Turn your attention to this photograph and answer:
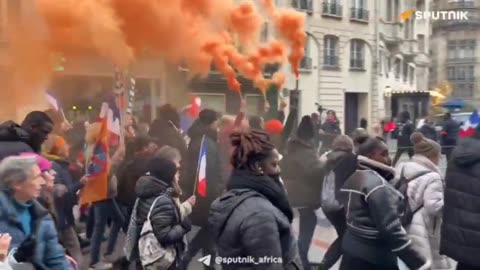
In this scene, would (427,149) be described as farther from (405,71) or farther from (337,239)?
(405,71)

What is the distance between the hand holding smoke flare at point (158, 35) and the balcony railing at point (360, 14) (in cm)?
946

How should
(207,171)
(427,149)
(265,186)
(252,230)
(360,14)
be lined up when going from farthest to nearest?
(360,14), (207,171), (427,149), (265,186), (252,230)

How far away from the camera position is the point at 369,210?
4.48 meters

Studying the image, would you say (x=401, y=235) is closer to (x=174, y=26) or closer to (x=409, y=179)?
(x=409, y=179)

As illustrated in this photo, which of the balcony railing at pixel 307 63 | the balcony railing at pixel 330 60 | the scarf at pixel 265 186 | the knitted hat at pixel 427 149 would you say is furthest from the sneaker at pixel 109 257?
the balcony railing at pixel 330 60

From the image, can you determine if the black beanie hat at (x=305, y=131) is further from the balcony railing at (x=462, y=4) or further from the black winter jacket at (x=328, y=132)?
the balcony railing at (x=462, y=4)

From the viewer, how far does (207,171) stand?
6852 mm

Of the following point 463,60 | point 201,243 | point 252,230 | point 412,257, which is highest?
point 463,60

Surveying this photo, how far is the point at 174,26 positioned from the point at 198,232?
3.84m

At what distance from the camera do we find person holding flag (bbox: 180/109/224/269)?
6797 mm

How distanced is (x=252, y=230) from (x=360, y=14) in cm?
1993

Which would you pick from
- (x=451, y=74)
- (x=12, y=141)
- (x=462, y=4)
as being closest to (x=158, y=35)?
(x=12, y=141)

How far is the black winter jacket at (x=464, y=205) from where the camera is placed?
4508 mm

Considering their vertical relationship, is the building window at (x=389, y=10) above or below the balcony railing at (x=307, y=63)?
above
